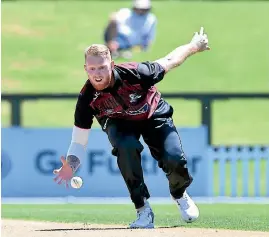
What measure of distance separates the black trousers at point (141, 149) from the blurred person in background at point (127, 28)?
1605cm

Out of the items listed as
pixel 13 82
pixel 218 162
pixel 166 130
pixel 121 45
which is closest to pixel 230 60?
pixel 121 45

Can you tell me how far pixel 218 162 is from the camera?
1482cm

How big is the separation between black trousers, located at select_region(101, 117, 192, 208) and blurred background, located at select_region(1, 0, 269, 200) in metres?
12.0

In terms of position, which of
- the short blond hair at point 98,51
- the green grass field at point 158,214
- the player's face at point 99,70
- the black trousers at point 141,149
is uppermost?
the short blond hair at point 98,51

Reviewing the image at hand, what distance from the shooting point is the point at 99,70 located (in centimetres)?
803

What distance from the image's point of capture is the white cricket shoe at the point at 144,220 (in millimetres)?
8562

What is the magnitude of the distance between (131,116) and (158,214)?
2.93m

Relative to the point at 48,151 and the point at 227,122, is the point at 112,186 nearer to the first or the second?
the point at 48,151

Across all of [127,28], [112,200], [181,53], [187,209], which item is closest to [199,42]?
[181,53]

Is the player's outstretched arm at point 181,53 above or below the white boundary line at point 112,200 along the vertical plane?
above

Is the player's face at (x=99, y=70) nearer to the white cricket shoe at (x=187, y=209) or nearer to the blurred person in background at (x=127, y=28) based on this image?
the white cricket shoe at (x=187, y=209)

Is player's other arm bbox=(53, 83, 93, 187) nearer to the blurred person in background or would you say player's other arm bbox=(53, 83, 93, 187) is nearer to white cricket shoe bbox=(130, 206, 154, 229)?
white cricket shoe bbox=(130, 206, 154, 229)

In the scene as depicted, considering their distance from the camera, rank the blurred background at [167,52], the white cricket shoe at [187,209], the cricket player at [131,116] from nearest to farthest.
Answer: the cricket player at [131,116]
the white cricket shoe at [187,209]
the blurred background at [167,52]

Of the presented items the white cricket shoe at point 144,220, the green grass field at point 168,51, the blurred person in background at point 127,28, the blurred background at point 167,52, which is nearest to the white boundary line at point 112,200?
the white cricket shoe at point 144,220
